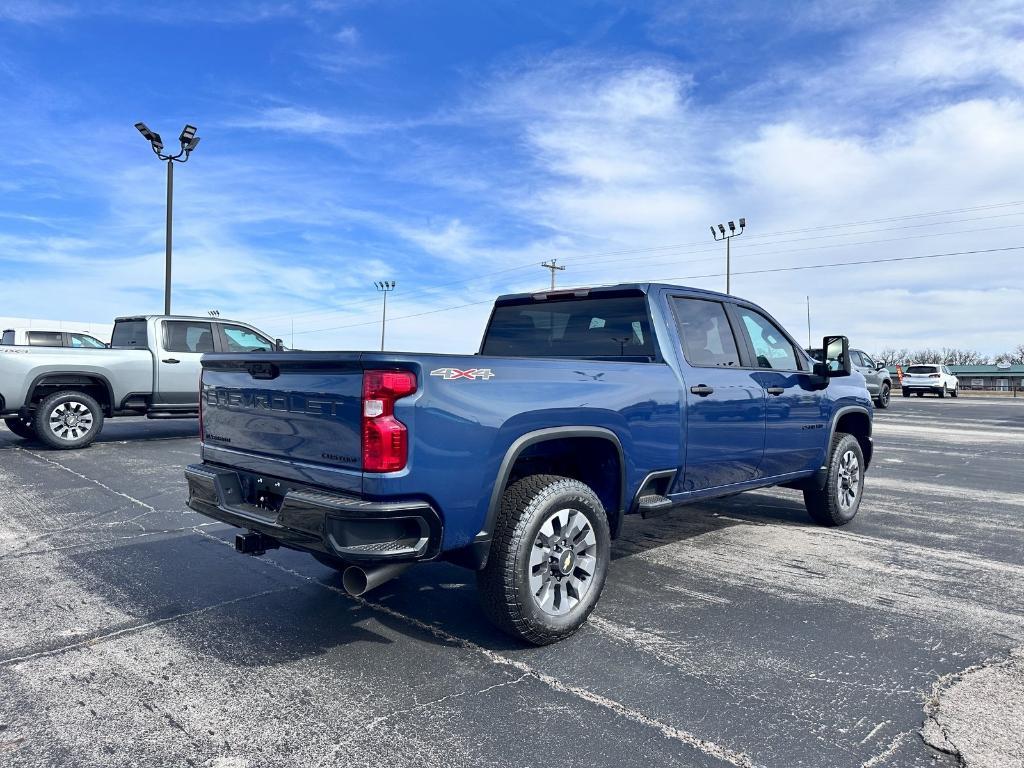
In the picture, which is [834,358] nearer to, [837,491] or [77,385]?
[837,491]

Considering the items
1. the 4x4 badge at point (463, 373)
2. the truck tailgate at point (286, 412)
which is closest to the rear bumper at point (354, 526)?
the truck tailgate at point (286, 412)

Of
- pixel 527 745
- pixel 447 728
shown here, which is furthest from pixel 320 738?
pixel 527 745

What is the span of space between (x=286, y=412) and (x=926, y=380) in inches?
1436

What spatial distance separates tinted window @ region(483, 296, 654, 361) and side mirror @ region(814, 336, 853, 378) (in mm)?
1758

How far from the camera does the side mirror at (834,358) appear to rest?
18.3ft

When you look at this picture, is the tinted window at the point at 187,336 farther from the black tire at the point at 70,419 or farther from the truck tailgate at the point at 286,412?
the truck tailgate at the point at 286,412

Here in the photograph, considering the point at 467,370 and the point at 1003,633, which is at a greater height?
the point at 467,370

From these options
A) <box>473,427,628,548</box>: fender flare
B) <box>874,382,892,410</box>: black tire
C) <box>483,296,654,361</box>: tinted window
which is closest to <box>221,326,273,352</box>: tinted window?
<box>483,296,654,361</box>: tinted window

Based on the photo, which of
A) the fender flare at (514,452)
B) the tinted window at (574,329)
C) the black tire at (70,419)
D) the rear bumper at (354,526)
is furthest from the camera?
the black tire at (70,419)

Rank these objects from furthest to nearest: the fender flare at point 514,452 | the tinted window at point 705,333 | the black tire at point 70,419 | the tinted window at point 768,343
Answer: the black tire at point 70,419
the tinted window at point 768,343
the tinted window at point 705,333
the fender flare at point 514,452

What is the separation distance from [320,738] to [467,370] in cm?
160

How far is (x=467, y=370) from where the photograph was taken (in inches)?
130

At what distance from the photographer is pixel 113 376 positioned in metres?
10.9

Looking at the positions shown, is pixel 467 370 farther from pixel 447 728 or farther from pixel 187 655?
pixel 187 655
